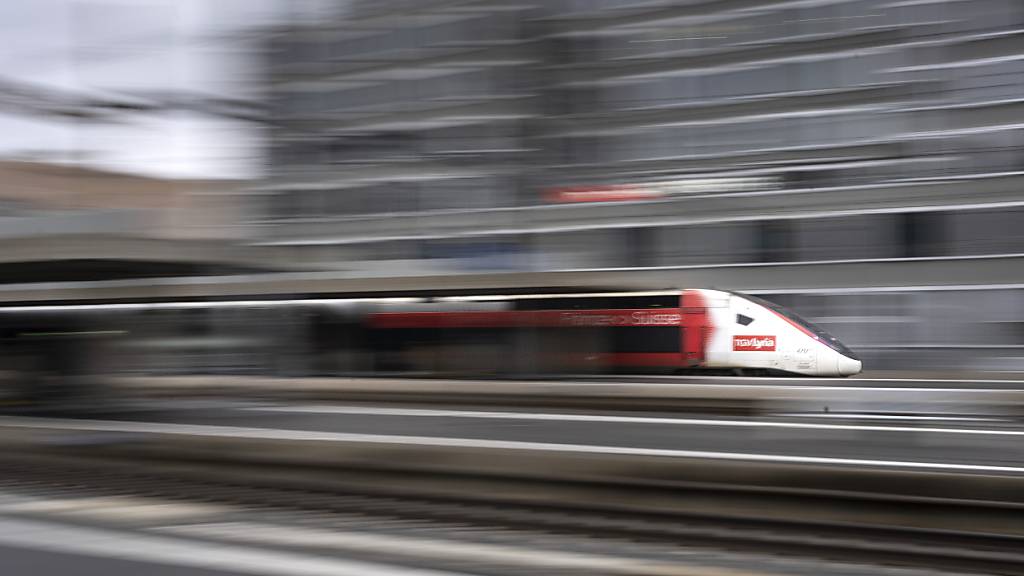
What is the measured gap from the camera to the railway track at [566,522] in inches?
227

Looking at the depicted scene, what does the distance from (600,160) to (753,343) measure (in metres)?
5.92

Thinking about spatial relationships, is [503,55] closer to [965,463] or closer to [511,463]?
[511,463]

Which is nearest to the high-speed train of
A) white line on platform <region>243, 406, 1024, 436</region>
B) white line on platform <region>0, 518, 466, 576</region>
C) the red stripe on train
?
the red stripe on train

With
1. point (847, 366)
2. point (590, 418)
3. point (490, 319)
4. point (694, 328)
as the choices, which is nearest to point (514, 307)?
point (490, 319)

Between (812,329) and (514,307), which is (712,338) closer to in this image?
(812,329)

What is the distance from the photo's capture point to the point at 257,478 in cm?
834

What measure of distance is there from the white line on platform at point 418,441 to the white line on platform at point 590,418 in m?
2.05

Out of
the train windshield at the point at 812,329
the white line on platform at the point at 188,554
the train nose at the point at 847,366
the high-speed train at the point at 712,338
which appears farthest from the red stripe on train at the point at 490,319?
the white line on platform at the point at 188,554

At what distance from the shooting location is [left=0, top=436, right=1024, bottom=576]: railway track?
577 cm

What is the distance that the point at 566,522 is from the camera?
22.5ft

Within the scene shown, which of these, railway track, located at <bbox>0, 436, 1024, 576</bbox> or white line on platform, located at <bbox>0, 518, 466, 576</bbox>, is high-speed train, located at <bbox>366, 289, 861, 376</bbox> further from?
white line on platform, located at <bbox>0, 518, 466, 576</bbox>

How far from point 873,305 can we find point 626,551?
72.9 feet

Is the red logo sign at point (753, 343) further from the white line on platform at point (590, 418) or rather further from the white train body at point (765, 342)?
the white line on platform at point (590, 418)

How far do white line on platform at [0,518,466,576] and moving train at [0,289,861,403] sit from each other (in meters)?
5.66
